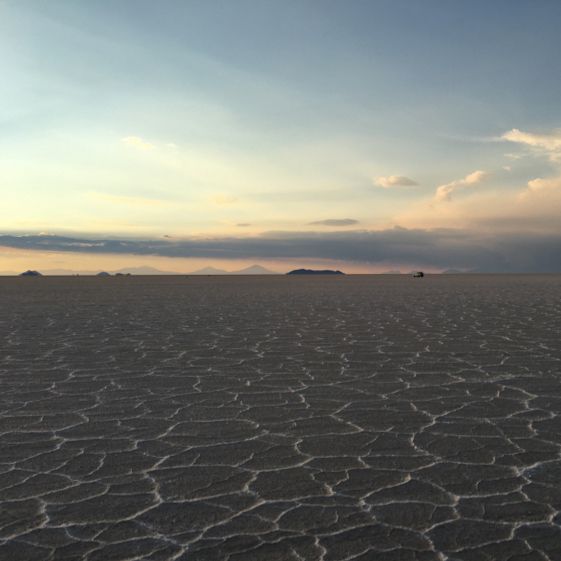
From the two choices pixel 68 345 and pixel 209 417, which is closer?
pixel 209 417

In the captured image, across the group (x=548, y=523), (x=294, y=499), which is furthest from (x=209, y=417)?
(x=548, y=523)

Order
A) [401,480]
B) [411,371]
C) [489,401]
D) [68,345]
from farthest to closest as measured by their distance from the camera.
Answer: [68,345], [411,371], [489,401], [401,480]

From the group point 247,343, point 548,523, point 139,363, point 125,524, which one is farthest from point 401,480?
point 247,343

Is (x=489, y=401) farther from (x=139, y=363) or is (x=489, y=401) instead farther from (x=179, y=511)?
(x=139, y=363)

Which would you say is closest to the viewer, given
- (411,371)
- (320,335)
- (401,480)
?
(401,480)

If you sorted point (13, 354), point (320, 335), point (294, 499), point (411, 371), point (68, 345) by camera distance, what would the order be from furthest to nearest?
1. point (320, 335)
2. point (68, 345)
3. point (13, 354)
4. point (411, 371)
5. point (294, 499)

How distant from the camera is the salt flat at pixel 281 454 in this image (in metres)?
3.03

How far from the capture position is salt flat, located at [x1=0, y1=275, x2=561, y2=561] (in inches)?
119

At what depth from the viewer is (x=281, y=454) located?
431 cm

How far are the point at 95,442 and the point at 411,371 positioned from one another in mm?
3966

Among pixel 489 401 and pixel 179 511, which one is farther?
pixel 489 401

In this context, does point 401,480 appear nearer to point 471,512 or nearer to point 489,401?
point 471,512

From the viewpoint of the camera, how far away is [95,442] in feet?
15.1

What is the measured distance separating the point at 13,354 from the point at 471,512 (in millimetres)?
7280
